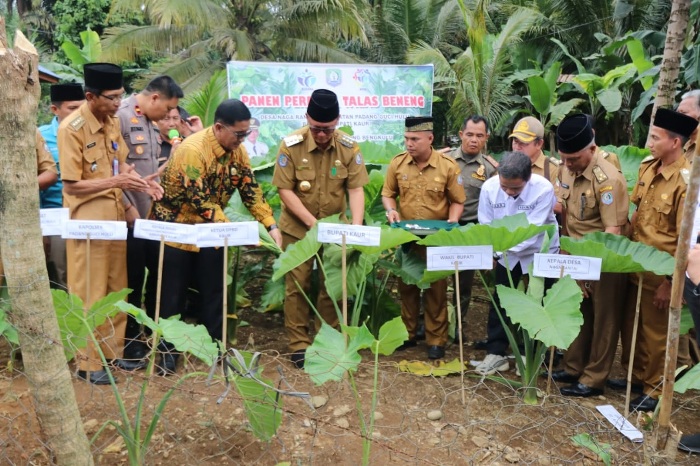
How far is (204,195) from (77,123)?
0.76 metres

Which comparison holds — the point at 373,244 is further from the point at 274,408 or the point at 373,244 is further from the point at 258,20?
the point at 258,20

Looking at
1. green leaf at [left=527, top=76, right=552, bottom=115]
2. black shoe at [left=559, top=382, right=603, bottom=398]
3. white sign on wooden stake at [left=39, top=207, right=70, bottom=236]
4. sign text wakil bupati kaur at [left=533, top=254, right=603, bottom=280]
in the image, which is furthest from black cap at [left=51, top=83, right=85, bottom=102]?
green leaf at [left=527, top=76, right=552, bottom=115]

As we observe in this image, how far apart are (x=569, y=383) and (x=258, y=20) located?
11.1 meters

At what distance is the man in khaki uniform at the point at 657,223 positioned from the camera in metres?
3.22

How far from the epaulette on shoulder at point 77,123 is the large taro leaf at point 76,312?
3.06 ft

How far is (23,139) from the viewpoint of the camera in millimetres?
1917

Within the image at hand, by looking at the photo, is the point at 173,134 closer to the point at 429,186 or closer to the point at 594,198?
the point at 429,186

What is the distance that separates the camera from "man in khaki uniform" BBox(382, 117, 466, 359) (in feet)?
13.6

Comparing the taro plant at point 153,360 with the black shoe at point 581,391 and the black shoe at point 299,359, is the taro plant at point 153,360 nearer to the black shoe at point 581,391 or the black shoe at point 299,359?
the black shoe at point 299,359

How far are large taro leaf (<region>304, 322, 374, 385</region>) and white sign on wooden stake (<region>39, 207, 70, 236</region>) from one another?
166 cm

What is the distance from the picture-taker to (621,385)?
379cm

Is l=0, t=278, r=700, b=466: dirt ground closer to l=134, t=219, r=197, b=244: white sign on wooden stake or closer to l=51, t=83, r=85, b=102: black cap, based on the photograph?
l=134, t=219, r=197, b=244: white sign on wooden stake

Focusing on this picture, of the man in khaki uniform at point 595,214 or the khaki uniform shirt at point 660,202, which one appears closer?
the khaki uniform shirt at point 660,202

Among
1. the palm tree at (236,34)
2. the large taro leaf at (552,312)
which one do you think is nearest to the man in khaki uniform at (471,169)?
the large taro leaf at (552,312)
